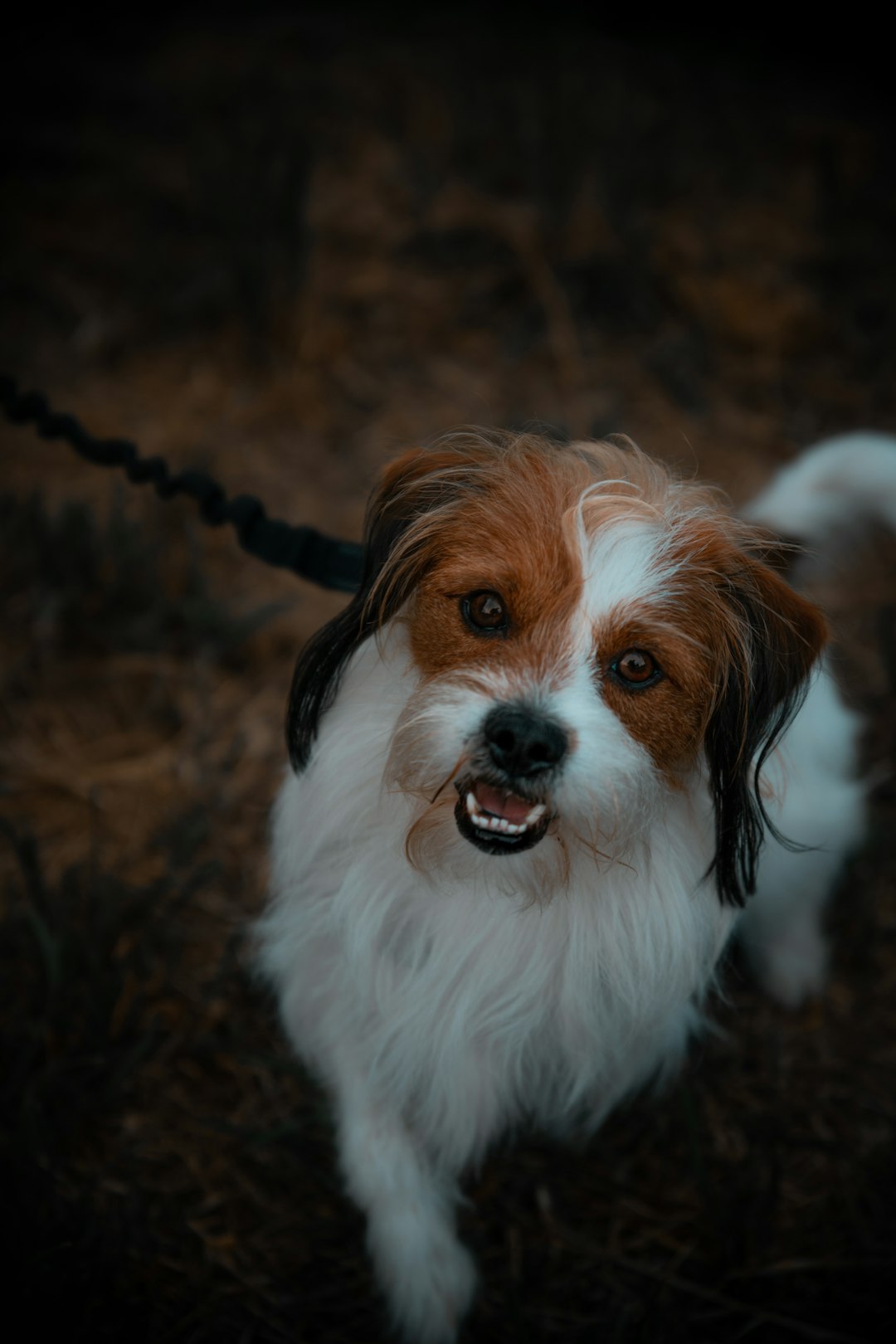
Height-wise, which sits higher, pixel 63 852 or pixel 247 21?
pixel 247 21

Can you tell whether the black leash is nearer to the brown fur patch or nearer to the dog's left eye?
the brown fur patch

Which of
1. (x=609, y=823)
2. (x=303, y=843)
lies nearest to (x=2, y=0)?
(x=303, y=843)

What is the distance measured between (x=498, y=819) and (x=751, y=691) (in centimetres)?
48

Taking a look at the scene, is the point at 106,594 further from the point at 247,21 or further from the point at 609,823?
the point at 247,21

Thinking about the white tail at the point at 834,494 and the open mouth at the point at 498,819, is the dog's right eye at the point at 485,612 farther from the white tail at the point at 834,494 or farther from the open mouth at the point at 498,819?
the white tail at the point at 834,494

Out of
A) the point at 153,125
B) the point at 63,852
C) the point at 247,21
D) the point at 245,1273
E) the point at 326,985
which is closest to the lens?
the point at 326,985

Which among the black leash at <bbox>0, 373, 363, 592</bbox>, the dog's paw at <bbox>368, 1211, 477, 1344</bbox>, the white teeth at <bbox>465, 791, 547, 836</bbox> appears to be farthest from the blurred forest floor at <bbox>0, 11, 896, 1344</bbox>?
the white teeth at <bbox>465, 791, 547, 836</bbox>

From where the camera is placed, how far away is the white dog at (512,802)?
1493mm

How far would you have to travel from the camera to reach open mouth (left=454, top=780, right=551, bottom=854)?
1489 millimetres

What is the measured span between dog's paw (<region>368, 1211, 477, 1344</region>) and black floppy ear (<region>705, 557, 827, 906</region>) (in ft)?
3.08

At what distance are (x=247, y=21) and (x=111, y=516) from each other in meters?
3.90

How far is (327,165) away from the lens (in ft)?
15.8

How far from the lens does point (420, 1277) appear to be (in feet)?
6.21

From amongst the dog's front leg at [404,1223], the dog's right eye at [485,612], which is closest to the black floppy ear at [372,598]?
the dog's right eye at [485,612]
